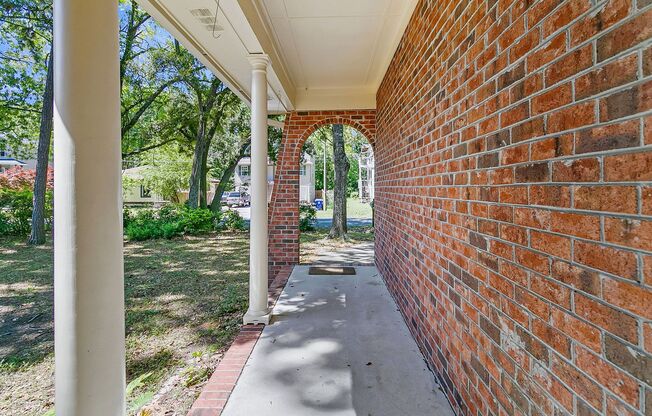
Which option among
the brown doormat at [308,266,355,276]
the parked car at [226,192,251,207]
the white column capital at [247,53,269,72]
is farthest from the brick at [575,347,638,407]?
the parked car at [226,192,251,207]

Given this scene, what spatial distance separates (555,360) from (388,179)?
3779 mm

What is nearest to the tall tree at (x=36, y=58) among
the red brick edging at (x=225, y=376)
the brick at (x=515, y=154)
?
the red brick edging at (x=225, y=376)

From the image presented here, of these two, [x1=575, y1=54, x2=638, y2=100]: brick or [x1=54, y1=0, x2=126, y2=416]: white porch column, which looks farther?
[x1=54, y1=0, x2=126, y2=416]: white porch column

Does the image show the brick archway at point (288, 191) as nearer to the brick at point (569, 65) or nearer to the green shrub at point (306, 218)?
the brick at point (569, 65)

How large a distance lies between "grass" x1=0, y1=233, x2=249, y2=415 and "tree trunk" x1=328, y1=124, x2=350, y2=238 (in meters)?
3.20

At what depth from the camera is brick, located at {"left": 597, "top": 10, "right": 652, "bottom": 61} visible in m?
0.82

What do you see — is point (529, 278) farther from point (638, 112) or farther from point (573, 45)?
point (573, 45)

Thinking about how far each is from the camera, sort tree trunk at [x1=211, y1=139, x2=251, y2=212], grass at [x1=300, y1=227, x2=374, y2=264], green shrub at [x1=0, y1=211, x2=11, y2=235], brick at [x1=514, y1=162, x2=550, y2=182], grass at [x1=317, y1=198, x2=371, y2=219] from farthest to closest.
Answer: grass at [x1=317, y1=198, x2=371, y2=219]
tree trunk at [x1=211, y1=139, x2=251, y2=212]
green shrub at [x1=0, y1=211, x2=11, y2=235]
grass at [x1=300, y1=227, x2=374, y2=264]
brick at [x1=514, y1=162, x2=550, y2=182]

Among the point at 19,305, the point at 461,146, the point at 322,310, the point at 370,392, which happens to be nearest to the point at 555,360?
the point at 461,146

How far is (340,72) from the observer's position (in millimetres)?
5102

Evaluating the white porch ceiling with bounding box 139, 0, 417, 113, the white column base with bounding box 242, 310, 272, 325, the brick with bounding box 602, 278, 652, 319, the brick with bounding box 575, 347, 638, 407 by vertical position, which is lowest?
the white column base with bounding box 242, 310, 272, 325

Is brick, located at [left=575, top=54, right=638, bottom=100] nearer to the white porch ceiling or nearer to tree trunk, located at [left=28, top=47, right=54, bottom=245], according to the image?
the white porch ceiling

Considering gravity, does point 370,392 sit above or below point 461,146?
below

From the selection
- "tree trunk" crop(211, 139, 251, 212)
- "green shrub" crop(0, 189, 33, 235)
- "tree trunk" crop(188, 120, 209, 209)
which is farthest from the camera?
"tree trunk" crop(211, 139, 251, 212)
